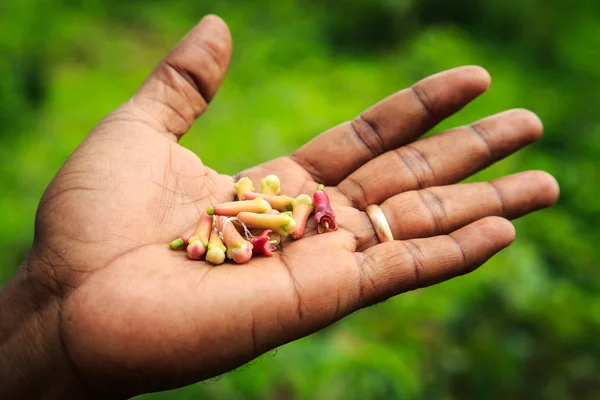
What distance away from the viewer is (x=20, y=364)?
111 inches

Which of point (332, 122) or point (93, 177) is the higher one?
point (93, 177)

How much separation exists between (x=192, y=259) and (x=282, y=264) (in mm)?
443

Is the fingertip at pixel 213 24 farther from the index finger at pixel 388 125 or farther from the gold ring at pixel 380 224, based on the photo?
the gold ring at pixel 380 224

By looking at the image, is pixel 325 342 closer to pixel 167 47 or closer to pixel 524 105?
pixel 524 105

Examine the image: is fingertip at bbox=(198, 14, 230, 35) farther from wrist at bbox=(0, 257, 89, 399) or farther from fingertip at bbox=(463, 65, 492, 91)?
wrist at bbox=(0, 257, 89, 399)

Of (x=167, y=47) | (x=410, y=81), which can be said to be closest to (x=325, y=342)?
(x=410, y=81)

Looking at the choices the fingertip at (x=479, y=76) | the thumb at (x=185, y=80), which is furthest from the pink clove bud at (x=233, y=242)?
the fingertip at (x=479, y=76)

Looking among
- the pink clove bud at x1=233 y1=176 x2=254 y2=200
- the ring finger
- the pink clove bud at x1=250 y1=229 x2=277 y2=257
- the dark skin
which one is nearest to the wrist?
the dark skin

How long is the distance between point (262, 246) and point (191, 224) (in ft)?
1.58

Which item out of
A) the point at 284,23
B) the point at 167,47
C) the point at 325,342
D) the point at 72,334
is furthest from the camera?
the point at 284,23

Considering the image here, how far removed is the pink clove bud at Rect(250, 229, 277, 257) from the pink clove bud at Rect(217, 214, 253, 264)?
32mm

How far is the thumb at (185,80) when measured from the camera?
11.6 feet

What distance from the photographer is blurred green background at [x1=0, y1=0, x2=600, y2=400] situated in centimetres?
434

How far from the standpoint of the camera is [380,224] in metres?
3.16
